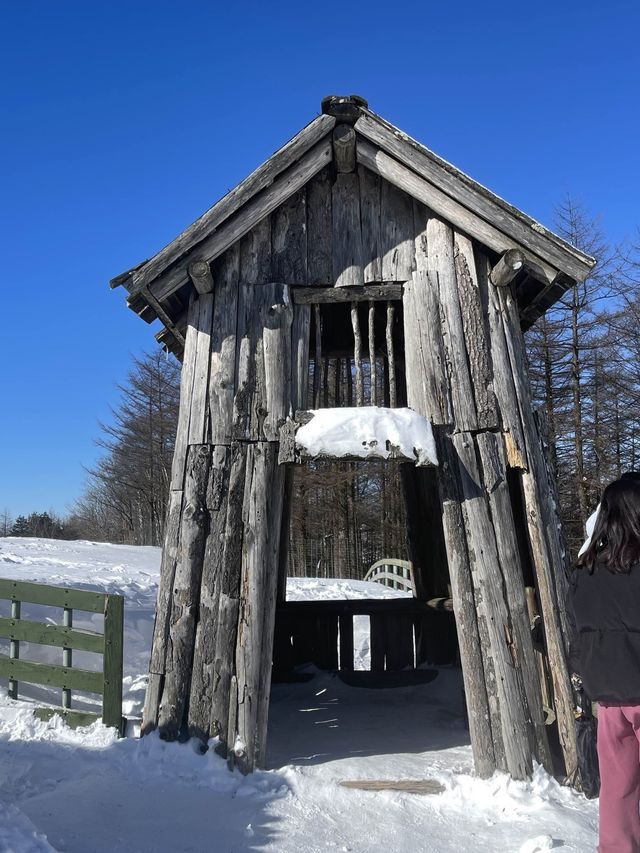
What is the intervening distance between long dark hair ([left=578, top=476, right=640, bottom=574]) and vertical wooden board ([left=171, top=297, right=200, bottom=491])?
3.41 metres

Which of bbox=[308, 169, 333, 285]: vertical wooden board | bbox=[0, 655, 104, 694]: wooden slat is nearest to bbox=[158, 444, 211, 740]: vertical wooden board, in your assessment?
bbox=[0, 655, 104, 694]: wooden slat

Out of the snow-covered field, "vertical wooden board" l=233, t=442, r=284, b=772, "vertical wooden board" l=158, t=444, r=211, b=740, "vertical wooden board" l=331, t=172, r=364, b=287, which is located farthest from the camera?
"vertical wooden board" l=331, t=172, r=364, b=287

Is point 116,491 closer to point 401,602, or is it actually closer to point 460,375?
point 401,602

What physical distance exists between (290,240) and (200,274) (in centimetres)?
85

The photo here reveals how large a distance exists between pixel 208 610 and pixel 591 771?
294 centimetres

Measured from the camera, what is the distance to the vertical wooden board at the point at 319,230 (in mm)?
6078

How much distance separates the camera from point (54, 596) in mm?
6043

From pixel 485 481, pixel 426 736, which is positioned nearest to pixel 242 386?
pixel 485 481

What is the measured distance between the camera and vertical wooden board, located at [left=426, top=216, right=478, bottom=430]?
18.8 ft

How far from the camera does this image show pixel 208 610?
5.53 metres

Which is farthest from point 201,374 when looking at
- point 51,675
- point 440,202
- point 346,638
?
point 346,638

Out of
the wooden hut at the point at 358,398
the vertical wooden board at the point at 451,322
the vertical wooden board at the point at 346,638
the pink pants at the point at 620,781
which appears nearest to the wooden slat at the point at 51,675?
the wooden hut at the point at 358,398

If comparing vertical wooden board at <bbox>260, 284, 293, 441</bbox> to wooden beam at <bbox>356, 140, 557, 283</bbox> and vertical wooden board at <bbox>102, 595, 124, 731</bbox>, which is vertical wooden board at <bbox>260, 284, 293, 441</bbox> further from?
vertical wooden board at <bbox>102, 595, 124, 731</bbox>

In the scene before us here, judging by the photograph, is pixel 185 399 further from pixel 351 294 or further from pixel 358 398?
pixel 351 294
